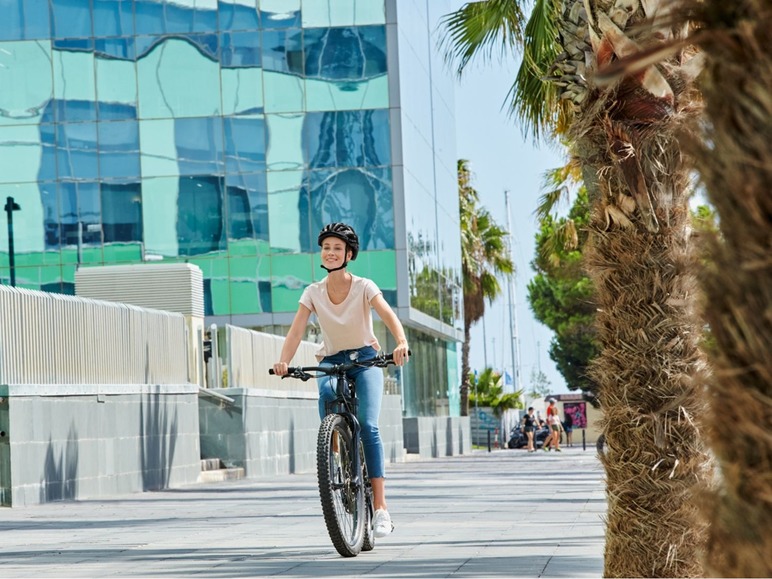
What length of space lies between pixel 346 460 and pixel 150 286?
48.8 ft

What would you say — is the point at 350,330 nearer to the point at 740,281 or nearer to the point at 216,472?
the point at 740,281

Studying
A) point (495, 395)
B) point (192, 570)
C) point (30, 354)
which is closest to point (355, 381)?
point (192, 570)

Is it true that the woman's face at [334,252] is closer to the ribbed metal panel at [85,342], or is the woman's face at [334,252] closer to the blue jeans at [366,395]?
the blue jeans at [366,395]

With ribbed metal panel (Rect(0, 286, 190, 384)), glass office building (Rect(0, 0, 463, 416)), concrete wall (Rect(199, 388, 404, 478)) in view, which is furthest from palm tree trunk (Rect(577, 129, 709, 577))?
glass office building (Rect(0, 0, 463, 416))

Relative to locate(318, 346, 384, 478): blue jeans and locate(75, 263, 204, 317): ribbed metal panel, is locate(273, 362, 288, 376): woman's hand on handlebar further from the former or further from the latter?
locate(75, 263, 204, 317): ribbed metal panel

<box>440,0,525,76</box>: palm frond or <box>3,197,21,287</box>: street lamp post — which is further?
<box>3,197,21,287</box>: street lamp post

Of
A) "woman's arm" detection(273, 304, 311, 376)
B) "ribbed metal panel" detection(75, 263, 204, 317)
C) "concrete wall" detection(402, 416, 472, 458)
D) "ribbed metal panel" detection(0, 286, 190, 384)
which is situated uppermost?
"ribbed metal panel" detection(75, 263, 204, 317)

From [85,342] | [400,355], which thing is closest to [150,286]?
[85,342]

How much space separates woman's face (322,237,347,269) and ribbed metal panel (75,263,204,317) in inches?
541

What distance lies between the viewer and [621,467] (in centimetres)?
543

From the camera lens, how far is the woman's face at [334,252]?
7695mm

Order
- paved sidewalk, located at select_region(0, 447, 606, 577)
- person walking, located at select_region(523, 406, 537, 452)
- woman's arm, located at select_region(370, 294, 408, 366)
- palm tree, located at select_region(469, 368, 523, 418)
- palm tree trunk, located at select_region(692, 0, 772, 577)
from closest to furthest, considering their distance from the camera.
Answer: palm tree trunk, located at select_region(692, 0, 772, 577) → paved sidewalk, located at select_region(0, 447, 606, 577) → woman's arm, located at select_region(370, 294, 408, 366) → person walking, located at select_region(523, 406, 537, 452) → palm tree, located at select_region(469, 368, 523, 418)

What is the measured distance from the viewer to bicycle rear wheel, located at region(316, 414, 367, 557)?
7.07m

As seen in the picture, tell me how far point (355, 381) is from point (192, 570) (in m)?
1.39
